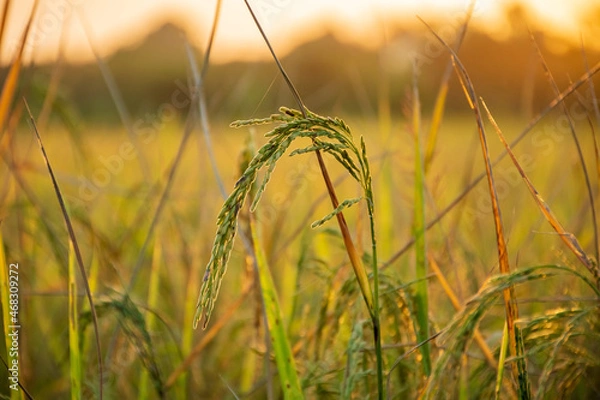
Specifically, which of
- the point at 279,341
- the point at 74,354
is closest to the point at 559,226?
the point at 279,341

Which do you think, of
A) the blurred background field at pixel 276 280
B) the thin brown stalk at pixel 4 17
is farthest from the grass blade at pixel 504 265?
the thin brown stalk at pixel 4 17

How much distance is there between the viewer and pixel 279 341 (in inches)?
31.0

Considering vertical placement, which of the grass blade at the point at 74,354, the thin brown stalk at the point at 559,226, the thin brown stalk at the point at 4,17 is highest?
the thin brown stalk at the point at 4,17

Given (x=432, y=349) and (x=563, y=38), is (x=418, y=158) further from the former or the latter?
(x=563, y=38)

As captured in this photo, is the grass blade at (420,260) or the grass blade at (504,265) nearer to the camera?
the grass blade at (504,265)

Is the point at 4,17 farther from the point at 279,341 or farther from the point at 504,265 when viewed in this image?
the point at 504,265

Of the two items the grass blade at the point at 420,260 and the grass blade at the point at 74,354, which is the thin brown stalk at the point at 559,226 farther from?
the grass blade at the point at 74,354

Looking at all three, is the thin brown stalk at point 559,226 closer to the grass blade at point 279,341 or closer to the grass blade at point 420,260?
the grass blade at point 420,260

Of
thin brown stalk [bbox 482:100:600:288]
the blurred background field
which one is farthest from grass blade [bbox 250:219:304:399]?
thin brown stalk [bbox 482:100:600:288]

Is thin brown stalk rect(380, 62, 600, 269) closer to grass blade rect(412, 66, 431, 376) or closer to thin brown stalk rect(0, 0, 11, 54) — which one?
grass blade rect(412, 66, 431, 376)

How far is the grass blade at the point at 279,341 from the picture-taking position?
0.77 meters

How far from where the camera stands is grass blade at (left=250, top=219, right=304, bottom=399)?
775 mm

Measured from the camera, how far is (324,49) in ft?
43.3

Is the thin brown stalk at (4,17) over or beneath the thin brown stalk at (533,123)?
over
